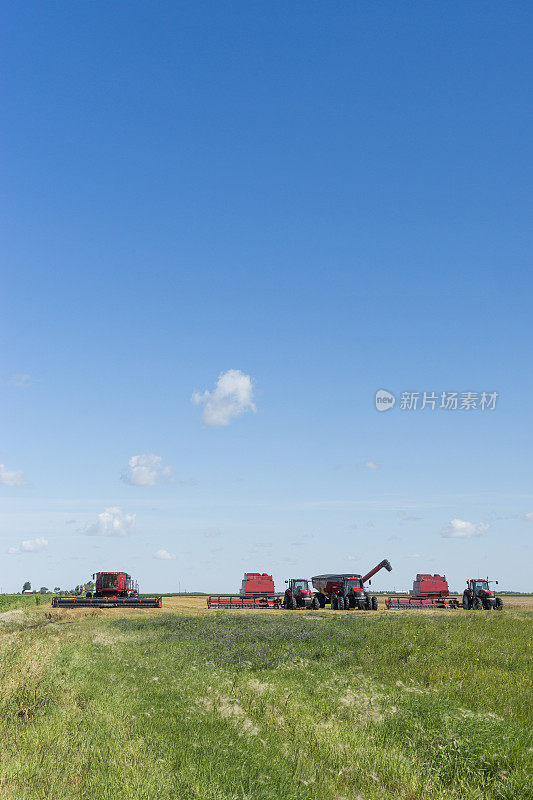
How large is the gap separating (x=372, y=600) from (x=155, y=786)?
1871 inches

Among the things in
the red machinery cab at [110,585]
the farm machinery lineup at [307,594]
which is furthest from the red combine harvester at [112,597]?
the farm machinery lineup at [307,594]

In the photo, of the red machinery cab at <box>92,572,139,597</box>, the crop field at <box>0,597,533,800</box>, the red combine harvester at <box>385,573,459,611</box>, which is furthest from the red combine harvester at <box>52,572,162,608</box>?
the crop field at <box>0,597,533,800</box>

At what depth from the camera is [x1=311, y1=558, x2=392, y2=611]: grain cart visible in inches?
2050

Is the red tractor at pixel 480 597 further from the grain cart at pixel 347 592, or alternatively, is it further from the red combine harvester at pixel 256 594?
the red combine harvester at pixel 256 594

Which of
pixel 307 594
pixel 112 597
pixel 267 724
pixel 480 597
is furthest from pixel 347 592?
pixel 267 724

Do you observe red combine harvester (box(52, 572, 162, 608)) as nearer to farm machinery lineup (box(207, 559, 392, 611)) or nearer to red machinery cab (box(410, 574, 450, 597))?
farm machinery lineup (box(207, 559, 392, 611))

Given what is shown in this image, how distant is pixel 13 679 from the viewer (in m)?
11.8

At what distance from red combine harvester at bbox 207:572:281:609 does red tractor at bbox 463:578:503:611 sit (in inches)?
708

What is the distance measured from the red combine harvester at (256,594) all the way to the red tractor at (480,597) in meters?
18.0

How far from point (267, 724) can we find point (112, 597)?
49258 millimetres

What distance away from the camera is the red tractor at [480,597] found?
54094 millimetres

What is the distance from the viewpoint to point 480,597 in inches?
2173

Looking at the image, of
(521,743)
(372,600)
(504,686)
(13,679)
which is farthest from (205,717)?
(372,600)

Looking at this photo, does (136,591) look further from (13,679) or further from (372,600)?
(13,679)
